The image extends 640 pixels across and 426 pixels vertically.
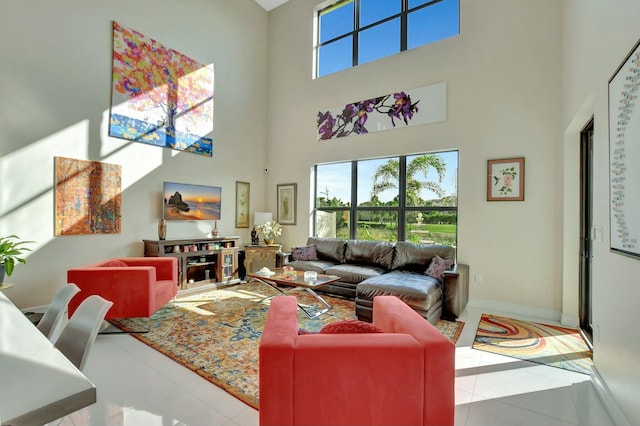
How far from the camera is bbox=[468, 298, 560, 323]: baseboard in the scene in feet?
12.6

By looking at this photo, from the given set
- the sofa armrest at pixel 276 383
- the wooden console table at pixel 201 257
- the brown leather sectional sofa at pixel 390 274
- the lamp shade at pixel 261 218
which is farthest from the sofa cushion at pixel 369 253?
the sofa armrest at pixel 276 383

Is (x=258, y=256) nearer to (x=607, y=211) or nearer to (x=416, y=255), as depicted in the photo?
(x=416, y=255)

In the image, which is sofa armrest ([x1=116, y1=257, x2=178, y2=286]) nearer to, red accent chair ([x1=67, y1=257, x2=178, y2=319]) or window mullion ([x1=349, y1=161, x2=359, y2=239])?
red accent chair ([x1=67, y1=257, x2=178, y2=319])

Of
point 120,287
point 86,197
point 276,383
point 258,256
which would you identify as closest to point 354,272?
point 258,256

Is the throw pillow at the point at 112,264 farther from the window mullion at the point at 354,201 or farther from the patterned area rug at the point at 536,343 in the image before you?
the patterned area rug at the point at 536,343

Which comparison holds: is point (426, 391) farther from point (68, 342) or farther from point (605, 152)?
point (605, 152)

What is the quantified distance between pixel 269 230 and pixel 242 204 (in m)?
0.86

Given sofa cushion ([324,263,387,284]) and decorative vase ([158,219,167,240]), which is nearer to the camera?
sofa cushion ([324,263,387,284])

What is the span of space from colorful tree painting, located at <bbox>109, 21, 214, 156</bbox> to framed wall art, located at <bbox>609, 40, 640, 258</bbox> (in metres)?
5.50

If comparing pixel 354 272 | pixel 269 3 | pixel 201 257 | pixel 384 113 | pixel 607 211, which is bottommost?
pixel 354 272

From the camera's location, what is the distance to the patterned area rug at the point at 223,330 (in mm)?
2430

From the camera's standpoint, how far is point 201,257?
5.18 m

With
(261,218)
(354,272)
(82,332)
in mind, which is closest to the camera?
(82,332)

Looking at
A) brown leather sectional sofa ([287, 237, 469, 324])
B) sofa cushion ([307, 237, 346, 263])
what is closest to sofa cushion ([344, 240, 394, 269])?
brown leather sectional sofa ([287, 237, 469, 324])
